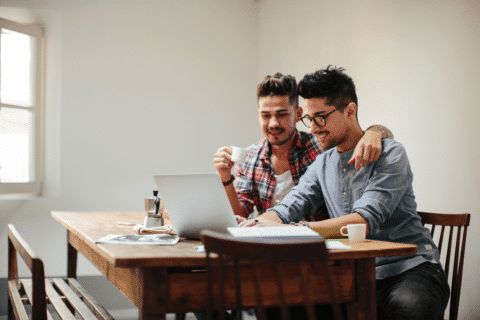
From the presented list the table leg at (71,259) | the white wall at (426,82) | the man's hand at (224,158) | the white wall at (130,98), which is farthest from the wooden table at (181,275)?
the white wall at (130,98)

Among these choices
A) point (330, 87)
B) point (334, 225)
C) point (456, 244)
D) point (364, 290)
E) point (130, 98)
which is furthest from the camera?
point (130, 98)

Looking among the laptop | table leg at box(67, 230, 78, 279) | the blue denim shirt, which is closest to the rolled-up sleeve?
the blue denim shirt

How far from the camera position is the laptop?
52.7 inches

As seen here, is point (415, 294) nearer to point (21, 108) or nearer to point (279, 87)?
point (279, 87)

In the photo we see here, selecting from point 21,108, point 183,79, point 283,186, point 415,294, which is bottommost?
point 415,294

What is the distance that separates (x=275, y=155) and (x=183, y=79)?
1535mm

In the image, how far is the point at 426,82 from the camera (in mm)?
2297

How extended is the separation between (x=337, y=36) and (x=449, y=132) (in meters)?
1.09

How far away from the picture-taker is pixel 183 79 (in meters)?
3.77

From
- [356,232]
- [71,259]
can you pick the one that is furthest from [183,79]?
[356,232]

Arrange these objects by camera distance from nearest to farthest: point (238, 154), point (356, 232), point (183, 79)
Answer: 1. point (356, 232)
2. point (238, 154)
3. point (183, 79)

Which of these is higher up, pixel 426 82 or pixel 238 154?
pixel 426 82

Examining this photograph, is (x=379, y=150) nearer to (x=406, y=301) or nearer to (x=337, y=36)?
(x=406, y=301)

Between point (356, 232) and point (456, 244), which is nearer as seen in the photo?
point (356, 232)
